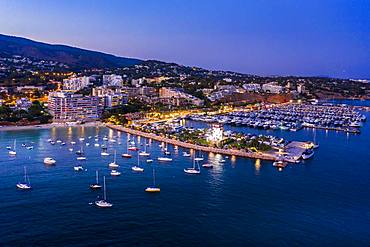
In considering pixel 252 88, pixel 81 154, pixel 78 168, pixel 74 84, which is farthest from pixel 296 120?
pixel 74 84

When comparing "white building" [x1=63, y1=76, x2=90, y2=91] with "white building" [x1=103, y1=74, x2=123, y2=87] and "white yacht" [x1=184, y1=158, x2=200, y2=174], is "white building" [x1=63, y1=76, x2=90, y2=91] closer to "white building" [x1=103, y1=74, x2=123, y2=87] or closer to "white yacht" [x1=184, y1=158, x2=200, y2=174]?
"white building" [x1=103, y1=74, x2=123, y2=87]

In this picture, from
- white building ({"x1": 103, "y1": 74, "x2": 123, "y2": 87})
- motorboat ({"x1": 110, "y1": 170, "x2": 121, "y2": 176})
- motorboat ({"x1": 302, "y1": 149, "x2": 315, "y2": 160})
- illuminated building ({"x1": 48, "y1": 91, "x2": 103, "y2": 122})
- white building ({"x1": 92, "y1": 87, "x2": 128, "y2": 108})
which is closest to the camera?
motorboat ({"x1": 110, "y1": 170, "x2": 121, "y2": 176})

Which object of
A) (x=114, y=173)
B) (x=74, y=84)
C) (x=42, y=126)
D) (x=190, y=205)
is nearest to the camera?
(x=190, y=205)

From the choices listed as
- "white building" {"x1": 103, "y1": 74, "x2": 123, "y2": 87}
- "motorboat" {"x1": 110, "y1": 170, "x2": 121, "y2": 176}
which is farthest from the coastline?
"white building" {"x1": 103, "y1": 74, "x2": 123, "y2": 87}

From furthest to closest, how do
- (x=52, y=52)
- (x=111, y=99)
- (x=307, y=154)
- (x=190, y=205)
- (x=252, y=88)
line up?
(x=52, y=52)
(x=252, y=88)
(x=111, y=99)
(x=307, y=154)
(x=190, y=205)

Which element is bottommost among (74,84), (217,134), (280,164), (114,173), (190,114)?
(114,173)

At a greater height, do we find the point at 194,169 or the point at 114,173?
the point at 194,169

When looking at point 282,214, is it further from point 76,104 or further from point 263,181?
point 76,104

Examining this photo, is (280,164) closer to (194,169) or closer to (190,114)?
(194,169)

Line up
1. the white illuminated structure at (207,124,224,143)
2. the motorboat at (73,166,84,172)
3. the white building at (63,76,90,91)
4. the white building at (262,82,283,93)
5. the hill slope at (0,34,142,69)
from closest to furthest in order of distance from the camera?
the motorboat at (73,166,84,172) < the white illuminated structure at (207,124,224,143) < the white building at (63,76,90,91) < the white building at (262,82,283,93) < the hill slope at (0,34,142,69)
